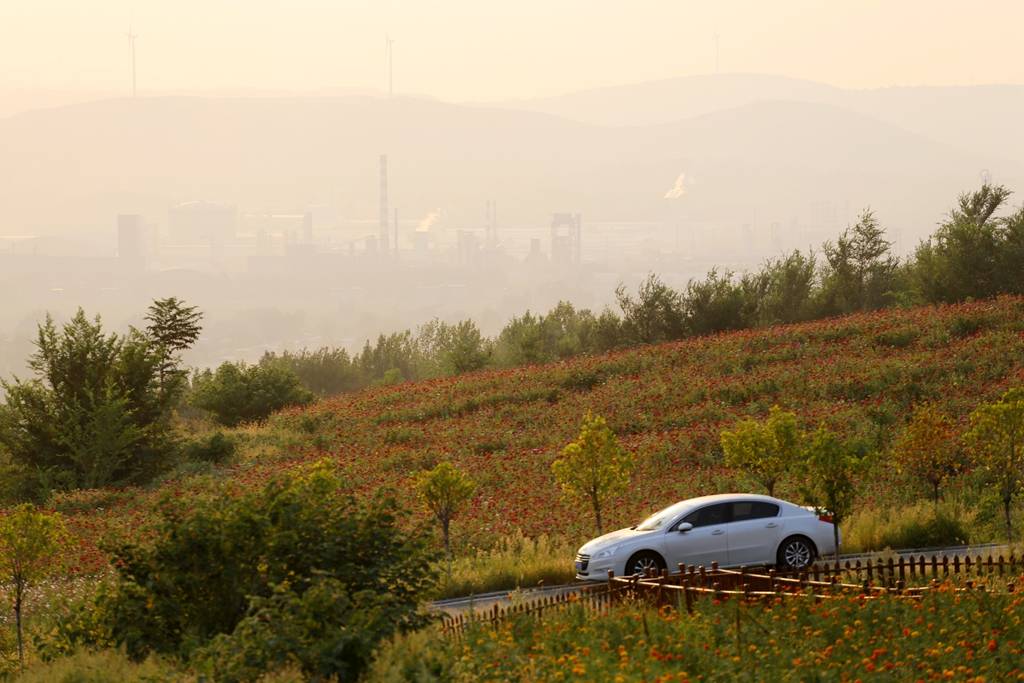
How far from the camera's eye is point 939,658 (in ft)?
39.3

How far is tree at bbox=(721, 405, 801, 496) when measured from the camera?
24.5m

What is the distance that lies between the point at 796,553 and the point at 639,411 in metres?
20.4

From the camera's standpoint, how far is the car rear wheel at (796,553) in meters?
20.6

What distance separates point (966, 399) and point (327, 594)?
95.0 feet

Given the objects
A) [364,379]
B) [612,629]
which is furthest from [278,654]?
[364,379]

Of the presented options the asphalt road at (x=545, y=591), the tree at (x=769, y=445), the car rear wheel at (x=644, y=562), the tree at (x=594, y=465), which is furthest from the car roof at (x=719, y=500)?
the tree at (x=594, y=465)

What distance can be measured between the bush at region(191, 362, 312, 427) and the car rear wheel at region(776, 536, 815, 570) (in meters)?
34.8

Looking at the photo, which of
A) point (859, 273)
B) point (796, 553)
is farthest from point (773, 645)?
point (859, 273)

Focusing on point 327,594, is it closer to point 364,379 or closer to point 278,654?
point 278,654

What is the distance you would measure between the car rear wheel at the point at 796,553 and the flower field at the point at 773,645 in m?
5.34

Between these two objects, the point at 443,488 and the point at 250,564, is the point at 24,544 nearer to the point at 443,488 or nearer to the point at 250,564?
the point at 250,564

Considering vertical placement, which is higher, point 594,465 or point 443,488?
point 594,465

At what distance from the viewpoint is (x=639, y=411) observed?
4112 centimetres

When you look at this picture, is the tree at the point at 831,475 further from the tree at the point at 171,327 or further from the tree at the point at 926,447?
the tree at the point at 171,327
